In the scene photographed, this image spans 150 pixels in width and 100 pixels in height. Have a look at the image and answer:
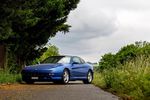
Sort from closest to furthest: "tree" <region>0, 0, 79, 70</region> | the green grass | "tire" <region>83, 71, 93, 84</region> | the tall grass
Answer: the tall grass
the green grass
"tire" <region>83, 71, 93, 84</region>
"tree" <region>0, 0, 79, 70</region>

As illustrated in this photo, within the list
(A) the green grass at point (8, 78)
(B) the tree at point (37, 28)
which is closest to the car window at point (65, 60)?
(A) the green grass at point (8, 78)

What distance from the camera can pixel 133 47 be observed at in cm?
5716

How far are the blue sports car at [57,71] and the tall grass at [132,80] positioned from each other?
2.99 m

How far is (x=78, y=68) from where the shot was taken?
1244 inches

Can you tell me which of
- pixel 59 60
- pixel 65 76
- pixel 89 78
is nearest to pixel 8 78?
pixel 59 60

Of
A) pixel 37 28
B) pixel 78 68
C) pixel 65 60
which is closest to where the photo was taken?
pixel 65 60

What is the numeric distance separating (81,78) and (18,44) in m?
4.83

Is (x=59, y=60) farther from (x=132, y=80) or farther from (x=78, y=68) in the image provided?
(x=132, y=80)

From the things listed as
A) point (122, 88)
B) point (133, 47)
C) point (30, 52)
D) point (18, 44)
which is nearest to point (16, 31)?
point (18, 44)

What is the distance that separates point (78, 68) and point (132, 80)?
10.9 metres

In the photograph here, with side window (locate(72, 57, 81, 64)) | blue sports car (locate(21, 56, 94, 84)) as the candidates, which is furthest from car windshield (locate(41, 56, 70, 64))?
side window (locate(72, 57, 81, 64))

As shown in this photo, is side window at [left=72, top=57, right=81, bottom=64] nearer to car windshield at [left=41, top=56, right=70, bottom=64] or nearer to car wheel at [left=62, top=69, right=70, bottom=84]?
car windshield at [left=41, top=56, right=70, bottom=64]

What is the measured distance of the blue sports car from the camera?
95.3 feet

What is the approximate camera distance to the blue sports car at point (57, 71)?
2905cm
